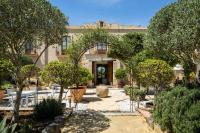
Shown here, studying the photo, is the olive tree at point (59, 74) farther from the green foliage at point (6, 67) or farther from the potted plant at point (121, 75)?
the potted plant at point (121, 75)

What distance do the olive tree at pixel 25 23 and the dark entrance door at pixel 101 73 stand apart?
2715 centimetres

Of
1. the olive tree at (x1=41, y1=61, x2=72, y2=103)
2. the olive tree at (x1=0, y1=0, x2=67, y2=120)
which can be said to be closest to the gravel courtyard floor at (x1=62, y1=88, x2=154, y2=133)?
the olive tree at (x1=0, y1=0, x2=67, y2=120)

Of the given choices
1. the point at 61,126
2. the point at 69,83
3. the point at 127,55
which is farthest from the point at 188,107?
the point at 127,55

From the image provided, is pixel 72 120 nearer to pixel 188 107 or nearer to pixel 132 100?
pixel 188 107

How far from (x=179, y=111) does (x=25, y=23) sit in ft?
12.6

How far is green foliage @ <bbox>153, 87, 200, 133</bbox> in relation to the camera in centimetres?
Answer: 669

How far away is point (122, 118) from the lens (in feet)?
36.4

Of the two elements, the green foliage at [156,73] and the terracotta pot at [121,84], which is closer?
the green foliage at [156,73]

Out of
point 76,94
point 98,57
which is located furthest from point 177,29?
point 98,57

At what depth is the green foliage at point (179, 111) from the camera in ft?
22.0

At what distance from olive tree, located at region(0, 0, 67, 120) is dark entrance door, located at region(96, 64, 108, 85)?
27.1 m

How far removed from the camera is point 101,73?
36.8m

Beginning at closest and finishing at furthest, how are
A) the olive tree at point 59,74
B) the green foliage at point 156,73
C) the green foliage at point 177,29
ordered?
the green foliage at point 177,29 → the olive tree at point 59,74 → the green foliage at point 156,73

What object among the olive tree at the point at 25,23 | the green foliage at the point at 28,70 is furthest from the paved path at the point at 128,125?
the green foliage at the point at 28,70
